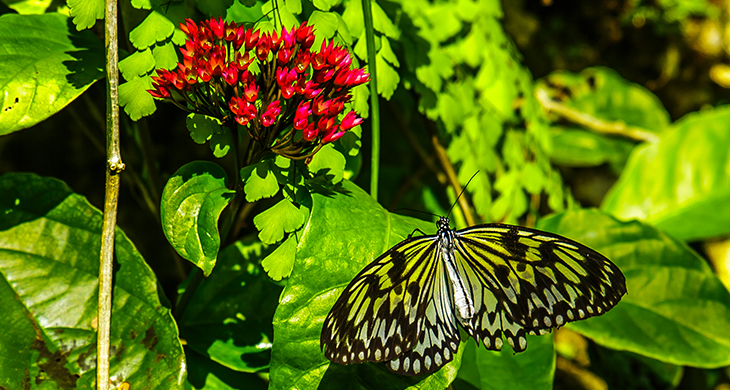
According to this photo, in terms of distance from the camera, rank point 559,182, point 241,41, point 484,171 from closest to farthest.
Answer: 1. point 241,41
2. point 484,171
3. point 559,182

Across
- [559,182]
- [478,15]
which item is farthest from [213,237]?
[559,182]

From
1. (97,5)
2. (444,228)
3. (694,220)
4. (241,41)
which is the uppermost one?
(97,5)

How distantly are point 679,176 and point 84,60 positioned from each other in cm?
216

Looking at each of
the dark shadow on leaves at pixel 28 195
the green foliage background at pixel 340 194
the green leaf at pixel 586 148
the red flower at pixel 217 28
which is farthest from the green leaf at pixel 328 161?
the green leaf at pixel 586 148

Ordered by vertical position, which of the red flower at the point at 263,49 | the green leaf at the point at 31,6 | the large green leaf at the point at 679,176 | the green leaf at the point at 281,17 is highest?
the green leaf at the point at 31,6

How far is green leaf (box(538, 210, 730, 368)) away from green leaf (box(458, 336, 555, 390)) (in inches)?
5.6

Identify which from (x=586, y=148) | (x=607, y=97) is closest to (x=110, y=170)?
(x=586, y=148)

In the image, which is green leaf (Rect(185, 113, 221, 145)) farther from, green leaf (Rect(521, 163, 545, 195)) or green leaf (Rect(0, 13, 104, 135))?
green leaf (Rect(521, 163, 545, 195))

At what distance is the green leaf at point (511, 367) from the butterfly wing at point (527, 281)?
21 cm

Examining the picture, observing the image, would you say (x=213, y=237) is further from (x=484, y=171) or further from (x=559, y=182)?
(x=559, y=182)

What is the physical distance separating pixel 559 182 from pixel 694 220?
1.90ft

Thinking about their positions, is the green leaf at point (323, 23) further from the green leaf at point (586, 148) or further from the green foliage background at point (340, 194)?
the green leaf at point (586, 148)

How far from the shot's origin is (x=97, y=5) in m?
0.97

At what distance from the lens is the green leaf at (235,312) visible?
1.19m
